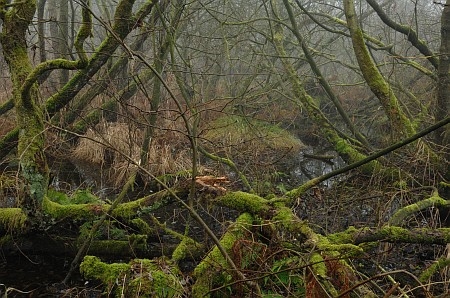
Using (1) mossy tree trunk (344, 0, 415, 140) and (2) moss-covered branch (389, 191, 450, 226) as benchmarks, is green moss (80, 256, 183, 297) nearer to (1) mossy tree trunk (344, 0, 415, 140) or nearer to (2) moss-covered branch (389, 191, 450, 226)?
(2) moss-covered branch (389, 191, 450, 226)

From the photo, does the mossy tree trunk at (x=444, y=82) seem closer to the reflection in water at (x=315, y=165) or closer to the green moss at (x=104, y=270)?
the reflection in water at (x=315, y=165)

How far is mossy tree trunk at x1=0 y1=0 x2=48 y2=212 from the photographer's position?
4.11m

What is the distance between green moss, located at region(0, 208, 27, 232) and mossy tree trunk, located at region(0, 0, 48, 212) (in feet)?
0.43

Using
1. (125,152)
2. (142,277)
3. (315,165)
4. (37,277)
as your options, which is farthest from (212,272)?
(315,165)

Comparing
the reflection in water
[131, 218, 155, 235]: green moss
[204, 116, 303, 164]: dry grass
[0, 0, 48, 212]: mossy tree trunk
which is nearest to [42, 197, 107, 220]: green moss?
[0, 0, 48, 212]: mossy tree trunk

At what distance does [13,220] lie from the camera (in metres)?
4.25

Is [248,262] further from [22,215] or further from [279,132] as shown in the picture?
[279,132]

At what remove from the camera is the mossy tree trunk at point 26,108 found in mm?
4113

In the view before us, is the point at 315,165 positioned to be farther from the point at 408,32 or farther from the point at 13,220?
the point at 13,220

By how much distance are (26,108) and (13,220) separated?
1059 mm

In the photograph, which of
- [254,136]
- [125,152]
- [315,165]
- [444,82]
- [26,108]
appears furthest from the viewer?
[315,165]

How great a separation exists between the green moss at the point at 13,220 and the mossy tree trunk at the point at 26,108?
130 mm

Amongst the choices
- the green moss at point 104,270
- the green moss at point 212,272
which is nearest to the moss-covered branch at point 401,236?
the green moss at point 212,272

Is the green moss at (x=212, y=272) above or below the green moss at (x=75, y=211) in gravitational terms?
below
